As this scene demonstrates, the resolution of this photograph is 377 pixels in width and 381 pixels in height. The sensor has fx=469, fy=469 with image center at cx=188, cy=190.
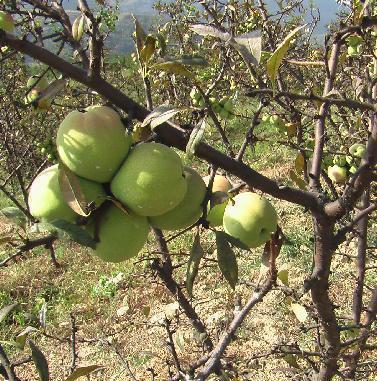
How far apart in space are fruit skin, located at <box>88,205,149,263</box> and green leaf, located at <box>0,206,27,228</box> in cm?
14

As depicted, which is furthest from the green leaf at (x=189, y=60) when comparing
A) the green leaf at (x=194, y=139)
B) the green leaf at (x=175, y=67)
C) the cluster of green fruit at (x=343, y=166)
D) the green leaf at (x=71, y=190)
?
the cluster of green fruit at (x=343, y=166)

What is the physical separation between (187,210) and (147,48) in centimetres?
30

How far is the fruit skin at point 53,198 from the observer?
82 centimetres

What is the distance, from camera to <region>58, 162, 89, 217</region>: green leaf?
0.75m

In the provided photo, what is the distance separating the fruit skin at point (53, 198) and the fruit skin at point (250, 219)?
1.15 ft

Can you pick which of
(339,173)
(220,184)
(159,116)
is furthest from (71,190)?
(339,173)

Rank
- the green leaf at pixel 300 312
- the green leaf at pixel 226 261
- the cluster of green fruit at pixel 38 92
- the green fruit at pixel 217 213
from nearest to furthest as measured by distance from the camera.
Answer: the green leaf at pixel 226 261 < the cluster of green fruit at pixel 38 92 < the green fruit at pixel 217 213 < the green leaf at pixel 300 312

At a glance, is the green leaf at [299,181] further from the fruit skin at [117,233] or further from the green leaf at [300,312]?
the fruit skin at [117,233]

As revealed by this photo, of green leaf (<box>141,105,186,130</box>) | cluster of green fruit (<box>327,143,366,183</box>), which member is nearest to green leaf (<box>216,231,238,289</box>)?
green leaf (<box>141,105,186,130</box>)

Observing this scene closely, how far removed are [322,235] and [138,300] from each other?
3.13m

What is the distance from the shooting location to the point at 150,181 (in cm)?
79

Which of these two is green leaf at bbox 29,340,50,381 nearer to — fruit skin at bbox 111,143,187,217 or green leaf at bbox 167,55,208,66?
fruit skin at bbox 111,143,187,217

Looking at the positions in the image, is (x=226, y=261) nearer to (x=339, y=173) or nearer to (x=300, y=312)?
(x=300, y=312)

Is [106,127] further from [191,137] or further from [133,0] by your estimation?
[133,0]
